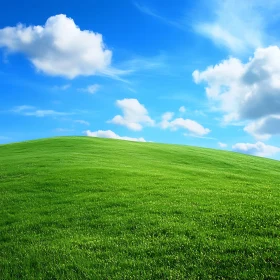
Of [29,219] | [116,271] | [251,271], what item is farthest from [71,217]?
[251,271]

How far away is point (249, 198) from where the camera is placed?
71.7 ft

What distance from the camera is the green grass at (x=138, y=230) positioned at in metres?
13.2

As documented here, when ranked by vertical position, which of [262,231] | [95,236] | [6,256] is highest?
[262,231]

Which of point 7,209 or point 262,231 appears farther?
point 7,209

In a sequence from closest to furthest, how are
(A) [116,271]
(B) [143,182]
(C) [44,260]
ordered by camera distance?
1. (A) [116,271]
2. (C) [44,260]
3. (B) [143,182]

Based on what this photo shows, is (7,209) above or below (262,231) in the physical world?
below

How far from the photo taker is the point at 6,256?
52.1 ft

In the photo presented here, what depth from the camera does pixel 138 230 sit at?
16875 millimetres

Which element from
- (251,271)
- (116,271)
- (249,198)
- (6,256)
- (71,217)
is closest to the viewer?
(251,271)

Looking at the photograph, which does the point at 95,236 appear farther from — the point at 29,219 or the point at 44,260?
the point at 29,219

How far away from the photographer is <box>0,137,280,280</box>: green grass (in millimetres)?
13195

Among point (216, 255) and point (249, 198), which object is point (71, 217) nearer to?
point (216, 255)

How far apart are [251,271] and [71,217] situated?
1111 cm

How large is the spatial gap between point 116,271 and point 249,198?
11.7m
